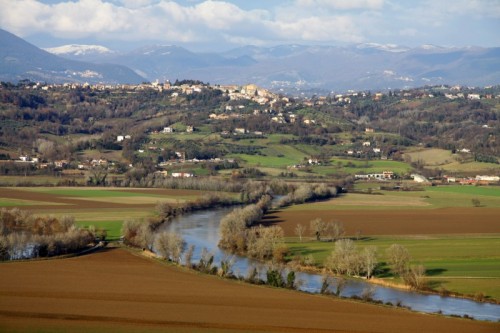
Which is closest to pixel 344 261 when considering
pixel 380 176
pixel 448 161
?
pixel 380 176

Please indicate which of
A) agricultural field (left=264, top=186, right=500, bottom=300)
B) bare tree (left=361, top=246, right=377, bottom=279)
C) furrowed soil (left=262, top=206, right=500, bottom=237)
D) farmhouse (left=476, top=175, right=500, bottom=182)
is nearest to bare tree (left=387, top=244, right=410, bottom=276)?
agricultural field (left=264, top=186, right=500, bottom=300)

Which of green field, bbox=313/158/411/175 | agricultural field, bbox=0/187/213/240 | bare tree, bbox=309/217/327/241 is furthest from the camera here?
green field, bbox=313/158/411/175

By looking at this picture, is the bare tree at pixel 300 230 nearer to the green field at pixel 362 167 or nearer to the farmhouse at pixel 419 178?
the farmhouse at pixel 419 178

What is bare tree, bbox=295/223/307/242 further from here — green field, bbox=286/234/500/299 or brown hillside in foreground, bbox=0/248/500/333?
brown hillside in foreground, bbox=0/248/500/333

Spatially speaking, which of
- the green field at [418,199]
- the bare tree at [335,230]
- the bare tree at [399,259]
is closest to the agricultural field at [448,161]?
the green field at [418,199]

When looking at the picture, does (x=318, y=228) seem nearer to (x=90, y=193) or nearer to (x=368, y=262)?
(x=368, y=262)

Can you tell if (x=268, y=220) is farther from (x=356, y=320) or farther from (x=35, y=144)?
(x=35, y=144)
